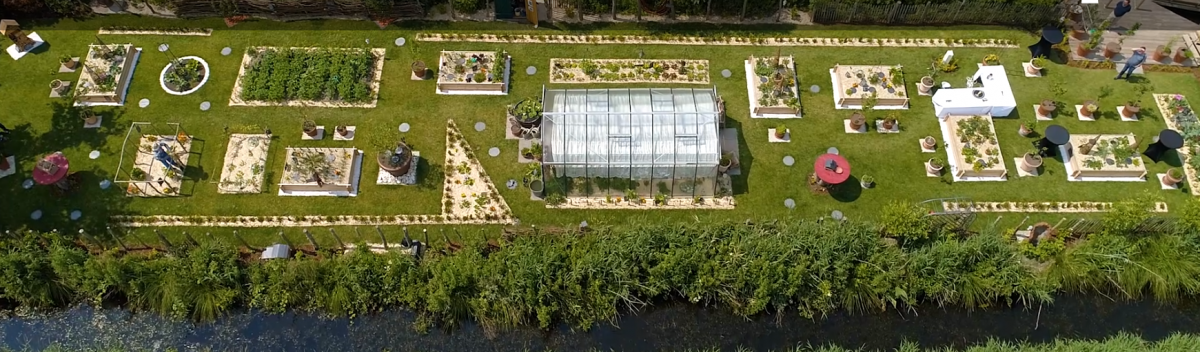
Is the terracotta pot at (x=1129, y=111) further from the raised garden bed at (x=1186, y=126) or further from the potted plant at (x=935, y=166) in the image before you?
the potted plant at (x=935, y=166)

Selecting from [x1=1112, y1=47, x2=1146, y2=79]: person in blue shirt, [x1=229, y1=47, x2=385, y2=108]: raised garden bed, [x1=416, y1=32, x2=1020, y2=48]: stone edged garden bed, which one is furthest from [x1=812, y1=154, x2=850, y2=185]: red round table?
[x1=229, y1=47, x2=385, y2=108]: raised garden bed

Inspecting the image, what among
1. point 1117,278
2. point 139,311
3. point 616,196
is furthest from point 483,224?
point 1117,278

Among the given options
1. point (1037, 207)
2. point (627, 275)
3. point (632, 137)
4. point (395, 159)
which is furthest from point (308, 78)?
point (1037, 207)

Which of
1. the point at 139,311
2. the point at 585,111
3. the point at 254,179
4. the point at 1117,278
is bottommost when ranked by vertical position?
the point at 139,311

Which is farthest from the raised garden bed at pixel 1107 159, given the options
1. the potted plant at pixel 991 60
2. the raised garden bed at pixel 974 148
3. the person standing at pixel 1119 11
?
the person standing at pixel 1119 11

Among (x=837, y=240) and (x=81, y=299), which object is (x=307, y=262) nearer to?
(x=81, y=299)

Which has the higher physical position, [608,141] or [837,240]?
[608,141]
